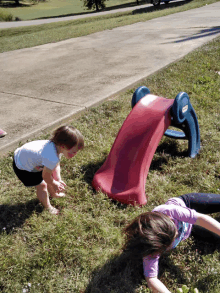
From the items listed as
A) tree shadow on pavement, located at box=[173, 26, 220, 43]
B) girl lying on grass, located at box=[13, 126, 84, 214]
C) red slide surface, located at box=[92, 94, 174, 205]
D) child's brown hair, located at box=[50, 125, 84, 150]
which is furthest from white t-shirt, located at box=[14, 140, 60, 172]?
tree shadow on pavement, located at box=[173, 26, 220, 43]

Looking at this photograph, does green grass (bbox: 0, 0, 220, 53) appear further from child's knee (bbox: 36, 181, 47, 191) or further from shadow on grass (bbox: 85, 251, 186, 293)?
shadow on grass (bbox: 85, 251, 186, 293)

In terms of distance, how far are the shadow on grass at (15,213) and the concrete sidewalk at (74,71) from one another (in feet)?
4.08

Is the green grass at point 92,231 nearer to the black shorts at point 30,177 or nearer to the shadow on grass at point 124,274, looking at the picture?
the shadow on grass at point 124,274

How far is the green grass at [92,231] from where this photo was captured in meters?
2.25

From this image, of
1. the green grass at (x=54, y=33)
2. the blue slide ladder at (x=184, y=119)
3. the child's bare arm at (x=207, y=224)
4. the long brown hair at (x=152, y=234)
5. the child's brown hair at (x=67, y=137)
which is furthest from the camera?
the green grass at (x=54, y=33)

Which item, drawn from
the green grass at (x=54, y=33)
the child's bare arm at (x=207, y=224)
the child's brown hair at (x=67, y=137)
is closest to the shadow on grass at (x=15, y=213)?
the child's brown hair at (x=67, y=137)

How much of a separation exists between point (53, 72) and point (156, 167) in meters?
4.50

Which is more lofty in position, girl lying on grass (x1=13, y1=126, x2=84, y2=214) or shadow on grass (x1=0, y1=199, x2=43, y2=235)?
girl lying on grass (x1=13, y1=126, x2=84, y2=214)

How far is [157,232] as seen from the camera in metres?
1.98

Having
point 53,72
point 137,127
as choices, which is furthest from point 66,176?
point 53,72

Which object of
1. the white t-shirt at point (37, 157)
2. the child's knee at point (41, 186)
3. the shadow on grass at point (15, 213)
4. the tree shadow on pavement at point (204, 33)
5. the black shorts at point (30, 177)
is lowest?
the shadow on grass at point (15, 213)

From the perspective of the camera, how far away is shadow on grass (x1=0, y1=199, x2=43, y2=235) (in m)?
2.79

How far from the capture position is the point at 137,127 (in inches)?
126

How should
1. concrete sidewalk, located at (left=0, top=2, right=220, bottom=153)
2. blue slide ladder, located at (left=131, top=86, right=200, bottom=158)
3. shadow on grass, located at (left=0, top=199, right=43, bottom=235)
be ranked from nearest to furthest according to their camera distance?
shadow on grass, located at (left=0, top=199, right=43, bottom=235), blue slide ladder, located at (left=131, top=86, right=200, bottom=158), concrete sidewalk, located at (left=0, top=2, right=220, bottom=153)
